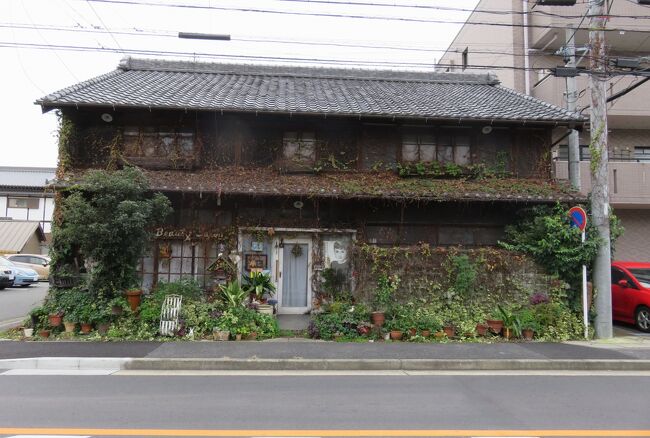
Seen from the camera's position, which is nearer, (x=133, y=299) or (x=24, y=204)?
(x=133, y=299)

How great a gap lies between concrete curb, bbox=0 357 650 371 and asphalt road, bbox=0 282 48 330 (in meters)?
4.47

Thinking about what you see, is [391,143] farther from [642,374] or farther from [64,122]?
[64,122]

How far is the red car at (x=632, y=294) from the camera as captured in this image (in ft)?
37.7

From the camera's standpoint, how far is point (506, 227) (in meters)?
11.9

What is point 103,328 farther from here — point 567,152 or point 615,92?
point 615,92

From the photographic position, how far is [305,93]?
1415cm

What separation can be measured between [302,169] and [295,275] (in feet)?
9.61

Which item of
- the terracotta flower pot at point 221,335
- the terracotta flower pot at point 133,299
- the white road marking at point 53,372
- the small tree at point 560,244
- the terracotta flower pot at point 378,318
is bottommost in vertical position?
the white road marking at point 53,372

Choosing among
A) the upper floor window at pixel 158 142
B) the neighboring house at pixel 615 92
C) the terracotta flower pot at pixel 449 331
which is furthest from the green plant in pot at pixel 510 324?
the upper floor window at pixel 158 142

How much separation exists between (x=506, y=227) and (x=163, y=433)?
10.1m

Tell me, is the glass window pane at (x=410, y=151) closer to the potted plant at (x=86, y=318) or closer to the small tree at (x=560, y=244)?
the small tree at (x=560, y=244)

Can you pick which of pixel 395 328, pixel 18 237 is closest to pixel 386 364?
pixel 395 328

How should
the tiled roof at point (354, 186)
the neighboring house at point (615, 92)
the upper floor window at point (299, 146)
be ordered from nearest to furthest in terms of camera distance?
the tiled roof at point (354, 186) < the upper floor window at point (299, 146) < the neighboring house at point (615, 92)

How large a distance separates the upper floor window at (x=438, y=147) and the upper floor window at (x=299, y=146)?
2.69 meters
